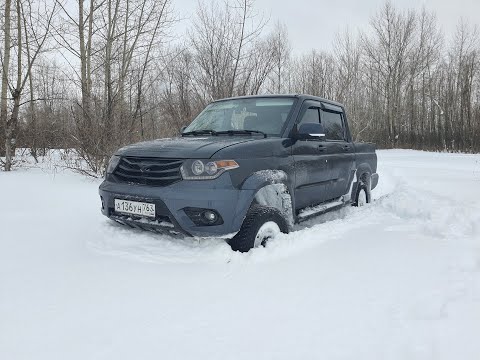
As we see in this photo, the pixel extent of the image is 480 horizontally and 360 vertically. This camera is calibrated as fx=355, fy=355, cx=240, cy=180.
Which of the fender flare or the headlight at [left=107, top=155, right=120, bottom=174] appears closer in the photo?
the fender flare

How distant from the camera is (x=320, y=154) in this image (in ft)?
14.3

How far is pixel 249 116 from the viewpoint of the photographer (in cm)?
418

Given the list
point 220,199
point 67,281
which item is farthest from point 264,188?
point 67,281

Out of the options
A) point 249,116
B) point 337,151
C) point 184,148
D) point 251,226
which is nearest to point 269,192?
point 251,226

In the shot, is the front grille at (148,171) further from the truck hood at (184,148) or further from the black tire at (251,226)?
the black tire at (251,226)

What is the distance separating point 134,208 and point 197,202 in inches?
25.9

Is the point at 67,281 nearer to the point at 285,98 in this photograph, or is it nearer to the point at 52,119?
the point at 285,98

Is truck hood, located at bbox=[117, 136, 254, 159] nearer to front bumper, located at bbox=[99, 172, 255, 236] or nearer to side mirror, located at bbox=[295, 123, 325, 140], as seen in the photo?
front bumper, located at bbox=[99, 172, 255, 236]

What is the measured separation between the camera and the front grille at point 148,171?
3137mm

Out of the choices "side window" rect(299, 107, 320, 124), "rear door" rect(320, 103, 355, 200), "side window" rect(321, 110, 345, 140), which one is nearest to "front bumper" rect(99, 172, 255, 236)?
"side window" rect(299, 107, 320, 124)

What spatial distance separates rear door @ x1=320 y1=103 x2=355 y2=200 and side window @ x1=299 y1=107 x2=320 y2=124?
167 millimetres

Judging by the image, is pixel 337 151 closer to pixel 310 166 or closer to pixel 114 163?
pixel 310 166

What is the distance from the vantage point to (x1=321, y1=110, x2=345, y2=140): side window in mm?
4797

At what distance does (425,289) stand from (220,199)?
1.66 meters
